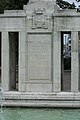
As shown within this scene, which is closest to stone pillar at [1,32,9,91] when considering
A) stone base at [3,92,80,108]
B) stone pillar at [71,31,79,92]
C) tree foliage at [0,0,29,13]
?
stone base at [3,92,80,108]

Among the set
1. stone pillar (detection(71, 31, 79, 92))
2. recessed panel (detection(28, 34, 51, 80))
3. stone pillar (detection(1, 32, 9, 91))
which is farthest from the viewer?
stone pillar (detection(1, 32, 9, 91))

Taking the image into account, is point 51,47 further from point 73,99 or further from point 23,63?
point 73,99

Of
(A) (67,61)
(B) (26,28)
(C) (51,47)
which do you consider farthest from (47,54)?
(A) (67,61)

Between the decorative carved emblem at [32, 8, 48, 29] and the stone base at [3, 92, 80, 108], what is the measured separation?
9.61ft

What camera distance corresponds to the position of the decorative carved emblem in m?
17.2

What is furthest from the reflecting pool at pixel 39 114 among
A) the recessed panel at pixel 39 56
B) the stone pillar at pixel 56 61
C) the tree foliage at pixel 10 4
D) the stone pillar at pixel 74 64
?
the tree foliage at pixel 10 4

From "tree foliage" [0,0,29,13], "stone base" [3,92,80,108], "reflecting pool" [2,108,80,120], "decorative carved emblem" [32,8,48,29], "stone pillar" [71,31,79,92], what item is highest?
"tree foliage" [0,0,29,13]

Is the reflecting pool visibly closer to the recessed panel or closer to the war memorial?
the war memorial

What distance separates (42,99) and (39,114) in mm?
1757

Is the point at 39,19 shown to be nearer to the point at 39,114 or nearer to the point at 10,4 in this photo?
the point at 39,114

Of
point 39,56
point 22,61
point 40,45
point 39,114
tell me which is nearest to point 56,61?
point 39,56

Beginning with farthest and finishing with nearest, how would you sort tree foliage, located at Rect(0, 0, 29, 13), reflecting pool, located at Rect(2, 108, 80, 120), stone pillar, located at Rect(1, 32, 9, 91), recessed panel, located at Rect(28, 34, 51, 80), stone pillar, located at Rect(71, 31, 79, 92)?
1. tree foliage, located at Rect(0, 0, 29, 13)
2. stone pillar, located at Rect(1, 32, 9, 91)
3. recessed panel, located at Rect(28, 34, 51, 80)
4. stone pillar, located at Rect(71, 31, 79, 92)
5. reflecting pool, located at Rect(2, 108, 80, 120)

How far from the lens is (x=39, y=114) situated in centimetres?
1451

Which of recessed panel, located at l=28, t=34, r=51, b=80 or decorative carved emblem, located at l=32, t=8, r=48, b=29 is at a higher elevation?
decorative carved emblem, located at l=32, t=8, r=48, b=29
